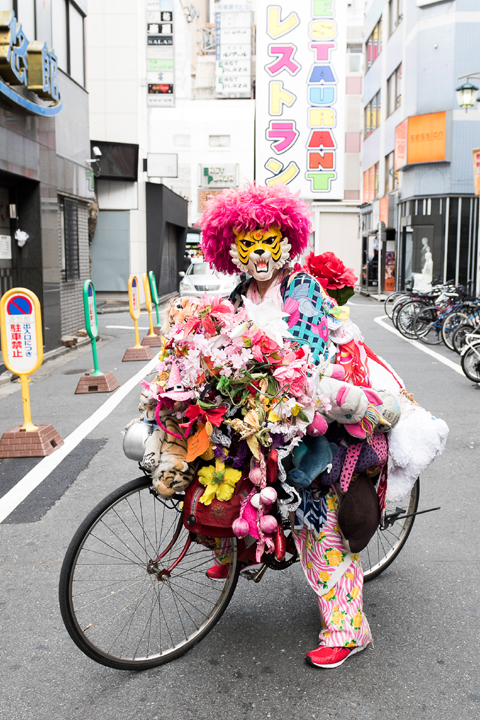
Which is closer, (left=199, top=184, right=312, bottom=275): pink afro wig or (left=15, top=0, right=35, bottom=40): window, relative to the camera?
(left=199, top=184, right=312, bottom=275): pink afro wig

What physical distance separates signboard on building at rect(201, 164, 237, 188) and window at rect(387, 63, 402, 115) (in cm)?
2239

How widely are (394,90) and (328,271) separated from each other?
32077mm

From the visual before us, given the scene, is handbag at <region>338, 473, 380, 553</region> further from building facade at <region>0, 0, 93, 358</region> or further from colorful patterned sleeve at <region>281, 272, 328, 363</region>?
building facade at <region>0, 0, 93, 358</region>

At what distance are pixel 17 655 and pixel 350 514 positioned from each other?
1.53m

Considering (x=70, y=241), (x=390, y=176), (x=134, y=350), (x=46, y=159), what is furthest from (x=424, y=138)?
(x=134, y=350)

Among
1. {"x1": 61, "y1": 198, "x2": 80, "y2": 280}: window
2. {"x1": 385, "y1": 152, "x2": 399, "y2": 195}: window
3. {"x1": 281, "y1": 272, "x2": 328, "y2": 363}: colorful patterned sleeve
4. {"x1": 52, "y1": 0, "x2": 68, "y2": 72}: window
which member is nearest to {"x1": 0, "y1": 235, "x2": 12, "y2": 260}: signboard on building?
{"x1": 61, "y1": 198, "x2": 80, "y2": 280}: window

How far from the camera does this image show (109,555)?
127 inches

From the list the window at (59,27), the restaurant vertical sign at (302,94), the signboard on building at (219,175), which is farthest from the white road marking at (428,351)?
the signboard on building at (219,175)

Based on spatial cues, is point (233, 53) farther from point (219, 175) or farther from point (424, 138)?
point (424, 138)

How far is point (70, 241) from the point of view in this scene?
49.5 feet

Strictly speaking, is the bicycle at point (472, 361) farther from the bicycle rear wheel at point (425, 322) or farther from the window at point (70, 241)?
the window at point (70, 241)

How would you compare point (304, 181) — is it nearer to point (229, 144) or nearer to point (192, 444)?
point (192, 444)

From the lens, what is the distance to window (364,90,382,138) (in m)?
36.2

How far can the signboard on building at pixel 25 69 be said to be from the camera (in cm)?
1002
